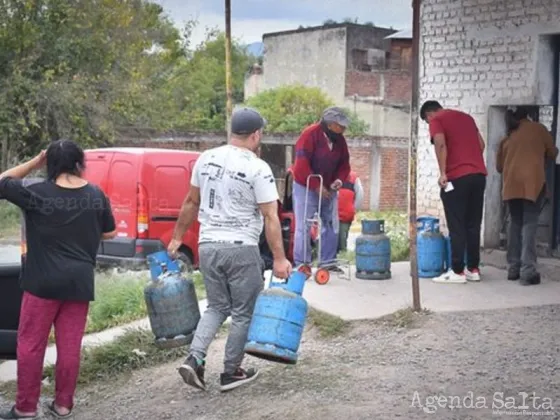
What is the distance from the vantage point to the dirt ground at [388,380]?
5.25 m

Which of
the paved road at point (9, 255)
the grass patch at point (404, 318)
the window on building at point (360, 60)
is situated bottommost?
the grass patch at point (404, 318)

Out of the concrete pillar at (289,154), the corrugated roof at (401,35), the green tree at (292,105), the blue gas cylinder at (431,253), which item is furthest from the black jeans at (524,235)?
the corrugated roof at (401,35)

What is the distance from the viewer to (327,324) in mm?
7086

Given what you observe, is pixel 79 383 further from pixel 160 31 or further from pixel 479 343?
pixel 160 31

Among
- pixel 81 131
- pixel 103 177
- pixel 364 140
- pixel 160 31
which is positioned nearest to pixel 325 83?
pixel 364 140

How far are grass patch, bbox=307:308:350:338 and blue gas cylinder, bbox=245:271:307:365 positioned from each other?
1.48 m

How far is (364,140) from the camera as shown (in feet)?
87.4

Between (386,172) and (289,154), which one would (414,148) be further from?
(386,172)

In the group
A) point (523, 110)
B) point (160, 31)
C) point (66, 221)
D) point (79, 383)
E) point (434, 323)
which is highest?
point (160, 31)

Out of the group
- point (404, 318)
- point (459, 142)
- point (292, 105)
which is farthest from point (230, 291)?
point (292, 105)

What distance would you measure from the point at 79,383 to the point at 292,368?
179 cm

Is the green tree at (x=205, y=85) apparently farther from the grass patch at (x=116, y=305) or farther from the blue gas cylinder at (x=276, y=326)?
the blue gas cylinder at (x=276, y=326)

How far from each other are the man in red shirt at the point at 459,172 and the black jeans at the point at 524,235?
14.8 inches

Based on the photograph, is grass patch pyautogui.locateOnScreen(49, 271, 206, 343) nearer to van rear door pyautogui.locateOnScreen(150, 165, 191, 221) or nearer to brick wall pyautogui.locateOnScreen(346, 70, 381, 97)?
van rear door pyautogui.locateOnScreen(150, 165, 191, 221)
